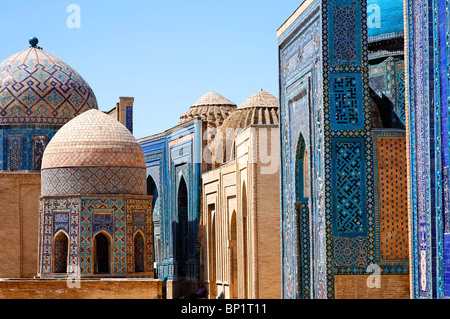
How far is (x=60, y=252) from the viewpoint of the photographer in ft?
69.2

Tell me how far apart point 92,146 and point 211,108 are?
7791 millimetres

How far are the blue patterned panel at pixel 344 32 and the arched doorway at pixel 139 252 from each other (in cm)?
974

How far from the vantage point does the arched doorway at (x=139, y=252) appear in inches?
845

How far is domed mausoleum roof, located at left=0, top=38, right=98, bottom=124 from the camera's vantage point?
24766 mm

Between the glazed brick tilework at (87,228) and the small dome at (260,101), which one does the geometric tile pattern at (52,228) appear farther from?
the small dome at (260,101)

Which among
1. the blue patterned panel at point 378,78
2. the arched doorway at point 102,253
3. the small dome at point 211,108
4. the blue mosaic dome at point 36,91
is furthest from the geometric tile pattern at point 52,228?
the blue patterned panel at point 378,78

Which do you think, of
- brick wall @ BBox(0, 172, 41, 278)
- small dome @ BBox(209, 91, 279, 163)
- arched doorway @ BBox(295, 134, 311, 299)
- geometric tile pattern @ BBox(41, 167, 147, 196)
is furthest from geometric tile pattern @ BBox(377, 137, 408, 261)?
brick wall @ BBox(0, 172, 41, 278)

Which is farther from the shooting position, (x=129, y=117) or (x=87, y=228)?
(x=129, y=117)

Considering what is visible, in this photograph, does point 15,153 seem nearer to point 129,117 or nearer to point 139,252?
point 129,117

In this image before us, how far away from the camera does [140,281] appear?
60.8 ft

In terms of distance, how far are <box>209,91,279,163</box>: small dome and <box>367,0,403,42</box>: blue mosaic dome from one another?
8862mm

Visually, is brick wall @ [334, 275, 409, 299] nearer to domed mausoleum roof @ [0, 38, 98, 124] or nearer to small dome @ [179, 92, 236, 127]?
domed mausoleum roof @ [0, 38, 98, 124]

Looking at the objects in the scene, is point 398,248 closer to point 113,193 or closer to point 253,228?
point 253,228

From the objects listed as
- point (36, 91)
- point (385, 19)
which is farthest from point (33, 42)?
point (385, 19)
